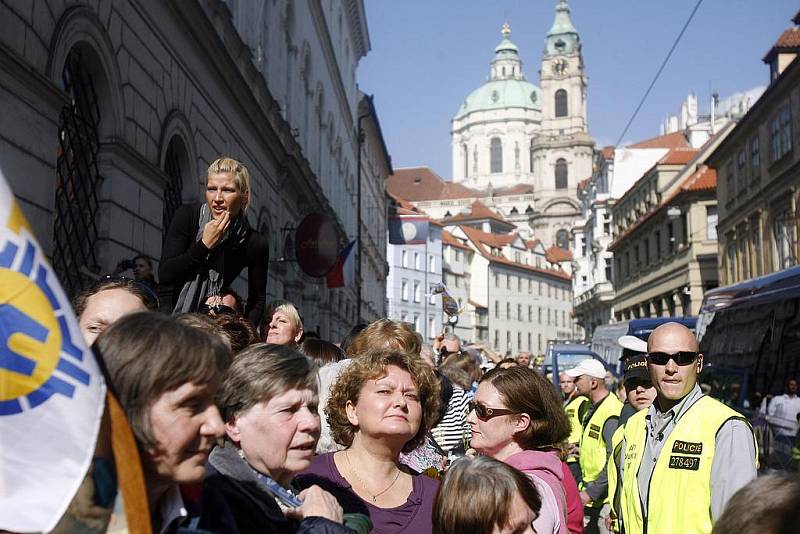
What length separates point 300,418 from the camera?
291 cm

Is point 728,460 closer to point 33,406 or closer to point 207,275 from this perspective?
point 207,275

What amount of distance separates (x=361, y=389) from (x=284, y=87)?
20.2m

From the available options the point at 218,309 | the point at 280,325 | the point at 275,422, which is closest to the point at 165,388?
the point at 275,422

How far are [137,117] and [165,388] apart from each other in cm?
961

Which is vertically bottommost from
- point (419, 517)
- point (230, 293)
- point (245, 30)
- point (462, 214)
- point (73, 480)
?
point (419, 517)

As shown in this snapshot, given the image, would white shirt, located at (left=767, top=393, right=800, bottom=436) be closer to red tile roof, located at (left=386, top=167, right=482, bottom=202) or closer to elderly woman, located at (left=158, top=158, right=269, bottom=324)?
elderly woman, located at (left=158, top=158, right=269, bottom=324)

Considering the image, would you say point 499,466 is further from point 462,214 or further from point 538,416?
point 462,214

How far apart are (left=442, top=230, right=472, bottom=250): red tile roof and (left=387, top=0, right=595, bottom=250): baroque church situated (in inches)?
1091

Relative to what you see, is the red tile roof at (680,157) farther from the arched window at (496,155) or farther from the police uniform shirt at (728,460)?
the arched window at (496,155)

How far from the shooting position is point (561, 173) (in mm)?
139625

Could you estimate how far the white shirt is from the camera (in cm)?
1244

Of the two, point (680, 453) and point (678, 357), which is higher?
point (678, 357)

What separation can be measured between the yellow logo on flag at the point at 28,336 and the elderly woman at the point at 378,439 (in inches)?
87.6

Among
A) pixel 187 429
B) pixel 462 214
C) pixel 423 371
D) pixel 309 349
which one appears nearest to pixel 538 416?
pixel 423 371
